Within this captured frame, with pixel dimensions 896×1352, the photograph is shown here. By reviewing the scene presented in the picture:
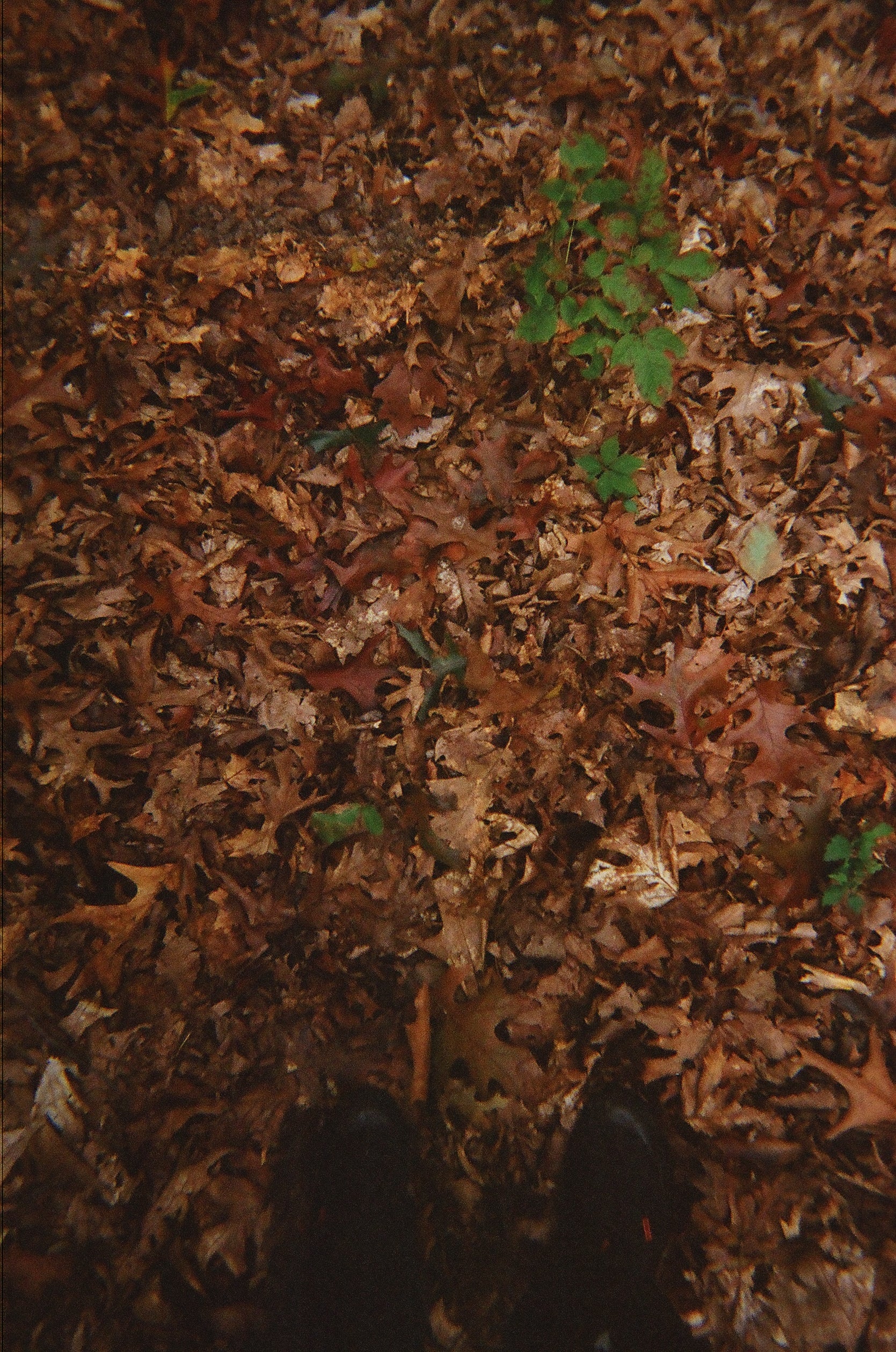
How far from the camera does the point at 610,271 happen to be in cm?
213

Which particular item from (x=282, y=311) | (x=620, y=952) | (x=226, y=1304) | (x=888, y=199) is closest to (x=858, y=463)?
(x=888, y=199)

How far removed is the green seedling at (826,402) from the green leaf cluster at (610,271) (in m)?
0.50

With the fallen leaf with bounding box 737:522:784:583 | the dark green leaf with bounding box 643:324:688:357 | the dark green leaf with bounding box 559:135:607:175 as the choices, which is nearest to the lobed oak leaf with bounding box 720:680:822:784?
the fallen leaf with bounding box 737:522:784:583

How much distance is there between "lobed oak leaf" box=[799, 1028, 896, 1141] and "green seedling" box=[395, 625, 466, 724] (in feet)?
5.21

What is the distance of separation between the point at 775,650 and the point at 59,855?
8.10 ft

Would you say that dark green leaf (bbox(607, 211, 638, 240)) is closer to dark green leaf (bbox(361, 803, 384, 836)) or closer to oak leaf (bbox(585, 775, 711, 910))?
oak leaf (bbox(585, 775, 711, 910))

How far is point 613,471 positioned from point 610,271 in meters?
0.71

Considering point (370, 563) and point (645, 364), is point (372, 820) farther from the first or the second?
point (645, 364)

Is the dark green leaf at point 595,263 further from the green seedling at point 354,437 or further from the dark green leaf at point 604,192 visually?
the green seedling at point 354,437

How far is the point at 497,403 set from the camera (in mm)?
2188

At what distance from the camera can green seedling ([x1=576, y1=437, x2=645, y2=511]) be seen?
208 centimetres

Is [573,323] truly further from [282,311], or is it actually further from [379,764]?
[379,764]

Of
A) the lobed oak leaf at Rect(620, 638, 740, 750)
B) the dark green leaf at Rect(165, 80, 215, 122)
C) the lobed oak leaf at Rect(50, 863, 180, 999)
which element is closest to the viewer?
the lobed oak leaf at Rect(50, 863, 180, 999)

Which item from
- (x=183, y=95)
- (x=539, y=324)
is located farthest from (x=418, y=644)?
(x=183, y=95)
